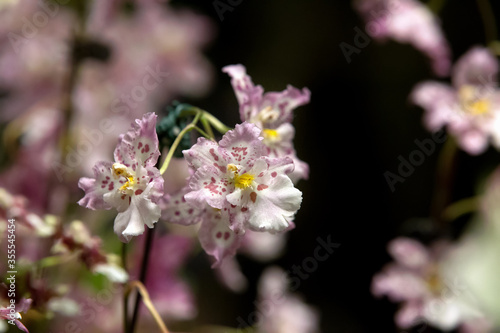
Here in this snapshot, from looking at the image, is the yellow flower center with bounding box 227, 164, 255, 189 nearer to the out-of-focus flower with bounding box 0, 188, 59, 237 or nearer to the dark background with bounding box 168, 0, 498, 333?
the out-of-focus flower with bounding box 0, 188, 59, 237

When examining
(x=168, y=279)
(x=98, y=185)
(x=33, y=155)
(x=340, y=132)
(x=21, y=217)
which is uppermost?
(x=98, y=185)

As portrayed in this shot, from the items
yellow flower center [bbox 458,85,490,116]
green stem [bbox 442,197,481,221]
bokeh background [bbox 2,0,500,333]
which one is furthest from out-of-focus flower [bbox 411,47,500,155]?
bokeh background [bbox 2,0,500,333]

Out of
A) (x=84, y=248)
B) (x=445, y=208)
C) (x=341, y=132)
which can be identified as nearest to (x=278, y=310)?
(x=445, y=208)

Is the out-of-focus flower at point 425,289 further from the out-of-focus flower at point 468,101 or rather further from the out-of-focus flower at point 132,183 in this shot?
the out-of-focus flower at point 132,183

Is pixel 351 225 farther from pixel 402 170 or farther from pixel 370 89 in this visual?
pixel 370 89

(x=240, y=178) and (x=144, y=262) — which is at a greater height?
(x=240, y=178)

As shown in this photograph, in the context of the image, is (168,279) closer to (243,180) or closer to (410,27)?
(243,180)

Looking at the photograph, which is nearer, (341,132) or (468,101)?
(468,101)

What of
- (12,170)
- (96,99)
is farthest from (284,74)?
(12,170)
